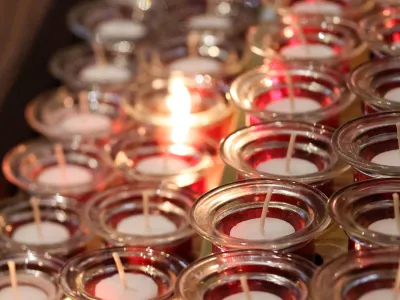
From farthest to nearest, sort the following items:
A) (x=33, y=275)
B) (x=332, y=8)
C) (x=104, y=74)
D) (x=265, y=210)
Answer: (x=104, y=74), (x=332, y=8), (x=33, y=275), (x=265, y=210)

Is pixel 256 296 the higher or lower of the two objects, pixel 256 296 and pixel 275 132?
the lower

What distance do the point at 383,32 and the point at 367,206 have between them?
42 cm

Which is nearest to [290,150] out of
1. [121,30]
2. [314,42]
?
[314,42]

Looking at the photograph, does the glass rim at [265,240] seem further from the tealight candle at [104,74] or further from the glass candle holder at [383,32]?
the tealight candle at [104,74]

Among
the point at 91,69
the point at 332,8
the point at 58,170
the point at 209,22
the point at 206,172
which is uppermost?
the point at 209,22

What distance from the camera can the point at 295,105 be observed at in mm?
1258

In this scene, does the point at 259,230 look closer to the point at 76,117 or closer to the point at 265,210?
the point at 265,210

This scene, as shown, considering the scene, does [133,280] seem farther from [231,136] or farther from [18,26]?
[18,26]

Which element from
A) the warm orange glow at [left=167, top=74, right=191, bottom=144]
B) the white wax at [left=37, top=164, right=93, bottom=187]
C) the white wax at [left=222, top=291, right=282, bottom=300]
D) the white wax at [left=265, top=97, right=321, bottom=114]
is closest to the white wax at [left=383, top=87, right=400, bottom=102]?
the white wax at [left=265, top=97, right=321, bottom=114]

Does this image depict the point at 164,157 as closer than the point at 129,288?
No

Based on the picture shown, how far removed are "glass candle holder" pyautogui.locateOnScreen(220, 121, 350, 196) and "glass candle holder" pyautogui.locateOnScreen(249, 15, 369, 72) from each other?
0.61 ft

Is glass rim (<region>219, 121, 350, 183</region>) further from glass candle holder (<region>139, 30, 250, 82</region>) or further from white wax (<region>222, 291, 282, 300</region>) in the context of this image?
glass candle holder (<region>139, 30, 250, 82</region>)

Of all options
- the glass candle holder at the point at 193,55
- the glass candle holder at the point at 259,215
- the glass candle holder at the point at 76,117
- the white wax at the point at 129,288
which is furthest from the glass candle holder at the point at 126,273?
the glass candle holder at the point at 193,55

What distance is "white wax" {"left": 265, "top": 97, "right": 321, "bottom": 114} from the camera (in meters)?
1.23
